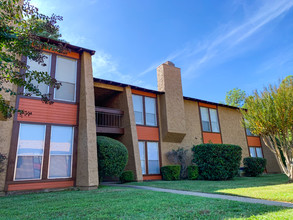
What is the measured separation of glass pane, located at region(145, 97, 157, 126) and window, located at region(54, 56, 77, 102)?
19.6 feet

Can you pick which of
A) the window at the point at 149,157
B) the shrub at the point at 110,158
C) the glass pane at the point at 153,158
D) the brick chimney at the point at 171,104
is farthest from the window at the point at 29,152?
the brick chimney at the point at 171,104

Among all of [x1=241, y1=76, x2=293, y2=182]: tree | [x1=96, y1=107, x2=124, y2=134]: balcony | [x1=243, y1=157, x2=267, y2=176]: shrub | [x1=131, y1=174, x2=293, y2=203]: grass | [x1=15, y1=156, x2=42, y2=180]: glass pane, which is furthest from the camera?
[x1=243, y1=157, x2=267, y2=176]: shrub

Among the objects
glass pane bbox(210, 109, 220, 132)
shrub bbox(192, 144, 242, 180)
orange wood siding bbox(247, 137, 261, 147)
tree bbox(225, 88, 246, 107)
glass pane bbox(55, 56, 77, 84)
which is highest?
tree bbox(225, 88, 246, 107)

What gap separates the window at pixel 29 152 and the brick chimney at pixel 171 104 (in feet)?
27.3

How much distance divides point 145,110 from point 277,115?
8.18m

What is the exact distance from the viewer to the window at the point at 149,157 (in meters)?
14.3

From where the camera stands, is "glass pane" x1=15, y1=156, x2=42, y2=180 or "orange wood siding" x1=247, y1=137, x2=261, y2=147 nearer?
"glass pane" x1=15, y1=156, x2=42, y2=180

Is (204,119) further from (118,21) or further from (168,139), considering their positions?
(118,21)

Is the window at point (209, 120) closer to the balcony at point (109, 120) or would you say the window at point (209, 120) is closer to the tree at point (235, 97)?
the balcony at point (109, 120)

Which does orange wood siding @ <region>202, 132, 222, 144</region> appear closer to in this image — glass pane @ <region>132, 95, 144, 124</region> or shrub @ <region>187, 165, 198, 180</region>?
shrub @ <region>187, 165, 198, 180</region>

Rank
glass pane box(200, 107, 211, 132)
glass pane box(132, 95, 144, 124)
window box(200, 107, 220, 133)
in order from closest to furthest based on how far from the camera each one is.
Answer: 1. glass pane box(132, 95, 144, 124)
2. glass pane box(200, 107, 211, 132)
3. window box(200, 107, 220, 133)

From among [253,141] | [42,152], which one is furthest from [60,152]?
[253,141]

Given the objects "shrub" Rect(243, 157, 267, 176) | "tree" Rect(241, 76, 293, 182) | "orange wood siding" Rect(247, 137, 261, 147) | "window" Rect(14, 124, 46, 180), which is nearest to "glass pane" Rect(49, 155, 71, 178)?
"window" Rect(14, 124, 46, 180)

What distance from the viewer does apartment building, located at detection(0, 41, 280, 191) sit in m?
9.21
